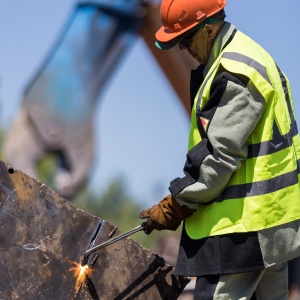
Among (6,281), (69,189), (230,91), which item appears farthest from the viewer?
(69,189)

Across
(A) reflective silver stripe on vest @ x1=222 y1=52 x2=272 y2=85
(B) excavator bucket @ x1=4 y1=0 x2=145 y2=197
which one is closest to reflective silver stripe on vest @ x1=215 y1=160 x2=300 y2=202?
(A) reflective silver stripe on vest @ x1=222 y1=52 x2=272 y2=85

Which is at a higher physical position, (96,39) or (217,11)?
(217,11)

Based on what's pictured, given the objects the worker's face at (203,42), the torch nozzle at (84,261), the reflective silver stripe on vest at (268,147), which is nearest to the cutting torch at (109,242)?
the torch nozzle at (84,261)

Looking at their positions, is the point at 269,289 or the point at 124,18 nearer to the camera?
the point at 269,289

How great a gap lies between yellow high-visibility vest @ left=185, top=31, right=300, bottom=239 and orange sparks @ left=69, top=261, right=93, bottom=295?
1.61 feet

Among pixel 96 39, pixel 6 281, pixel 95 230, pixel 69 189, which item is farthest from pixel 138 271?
pixel 96 39

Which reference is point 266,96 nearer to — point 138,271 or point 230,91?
point 230,91

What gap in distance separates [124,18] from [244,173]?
14.0 feet

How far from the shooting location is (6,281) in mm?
3830

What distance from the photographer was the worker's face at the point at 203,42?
376 centimetres

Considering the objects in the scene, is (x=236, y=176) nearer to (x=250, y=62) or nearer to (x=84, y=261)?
(x=250, y=62)

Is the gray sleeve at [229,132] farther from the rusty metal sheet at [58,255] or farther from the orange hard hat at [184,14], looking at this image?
the rusty metal sheet at [58,255]

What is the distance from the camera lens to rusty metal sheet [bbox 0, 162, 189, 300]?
3848mm

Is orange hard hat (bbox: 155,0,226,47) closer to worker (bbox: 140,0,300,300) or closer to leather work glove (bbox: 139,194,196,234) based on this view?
worker (bbox: 140,0,300,300)
